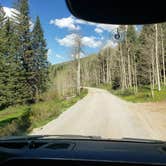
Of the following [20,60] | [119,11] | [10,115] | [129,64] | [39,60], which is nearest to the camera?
[119,11]

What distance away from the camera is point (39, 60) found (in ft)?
217

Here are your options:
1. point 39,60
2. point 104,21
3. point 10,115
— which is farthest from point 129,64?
point 104,21

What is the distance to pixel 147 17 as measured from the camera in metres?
2.09

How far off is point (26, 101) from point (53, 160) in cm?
5506

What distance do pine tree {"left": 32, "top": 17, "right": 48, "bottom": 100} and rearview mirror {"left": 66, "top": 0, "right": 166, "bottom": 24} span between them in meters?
58.5

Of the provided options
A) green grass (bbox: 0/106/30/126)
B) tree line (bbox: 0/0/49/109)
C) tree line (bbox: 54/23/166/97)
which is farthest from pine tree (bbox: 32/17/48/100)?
green grass (bbox: 0/106/30/126)

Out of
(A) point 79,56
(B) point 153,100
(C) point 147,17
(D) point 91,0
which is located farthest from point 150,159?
(A) point 79,56

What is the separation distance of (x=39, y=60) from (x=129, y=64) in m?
16.8

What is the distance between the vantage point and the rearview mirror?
200 cm

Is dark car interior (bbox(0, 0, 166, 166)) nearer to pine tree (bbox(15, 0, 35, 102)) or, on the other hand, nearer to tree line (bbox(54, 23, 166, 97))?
tree line (bbox(54, 23, 166, 97))

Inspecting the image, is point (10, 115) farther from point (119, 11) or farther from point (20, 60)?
point (119, 11)

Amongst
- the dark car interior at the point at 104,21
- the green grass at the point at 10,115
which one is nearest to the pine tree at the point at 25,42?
the green grass at the point at 10,115

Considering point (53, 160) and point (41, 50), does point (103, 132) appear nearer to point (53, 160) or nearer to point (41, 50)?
point (53, 160)

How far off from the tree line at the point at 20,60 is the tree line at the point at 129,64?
663 cm
